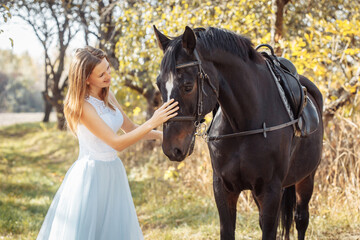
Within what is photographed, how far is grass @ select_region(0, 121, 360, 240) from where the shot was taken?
172 inches

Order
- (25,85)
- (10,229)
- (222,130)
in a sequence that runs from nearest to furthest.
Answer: (222,130) → (10,229) → (25,85)

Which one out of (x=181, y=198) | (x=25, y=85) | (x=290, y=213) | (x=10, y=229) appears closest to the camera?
(x=290, y=213)

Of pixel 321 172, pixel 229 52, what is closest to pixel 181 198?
pixel 321 172

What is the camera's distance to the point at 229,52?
226 centimetres

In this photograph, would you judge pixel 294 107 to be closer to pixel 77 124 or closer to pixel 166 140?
pixel 166 140

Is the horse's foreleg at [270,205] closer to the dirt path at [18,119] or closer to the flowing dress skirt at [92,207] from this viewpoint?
the flowing dress skirt at [92,207]

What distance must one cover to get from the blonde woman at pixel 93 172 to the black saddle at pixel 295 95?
1079 mm

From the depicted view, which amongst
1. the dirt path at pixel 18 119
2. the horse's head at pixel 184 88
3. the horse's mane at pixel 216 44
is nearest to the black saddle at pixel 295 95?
the horse's mane at pixel 216 44

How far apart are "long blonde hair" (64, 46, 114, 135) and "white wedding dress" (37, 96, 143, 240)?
0.34ft

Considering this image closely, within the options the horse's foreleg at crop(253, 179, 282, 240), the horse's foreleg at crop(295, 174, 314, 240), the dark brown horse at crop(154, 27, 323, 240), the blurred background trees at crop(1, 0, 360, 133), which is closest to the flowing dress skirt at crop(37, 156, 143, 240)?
the dark brown horse at crop(154, 27, 323, 240)

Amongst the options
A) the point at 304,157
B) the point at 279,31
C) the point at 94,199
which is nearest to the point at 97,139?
the point at 94,199

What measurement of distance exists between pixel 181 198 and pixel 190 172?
526 mm

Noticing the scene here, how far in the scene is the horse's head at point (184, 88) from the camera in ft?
6.47

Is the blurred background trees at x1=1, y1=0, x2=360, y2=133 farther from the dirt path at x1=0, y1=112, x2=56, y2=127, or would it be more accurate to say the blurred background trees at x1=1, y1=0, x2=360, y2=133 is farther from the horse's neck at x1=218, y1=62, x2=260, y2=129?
the dirt path at x1=0, y1=112, x2=56, y2=127
